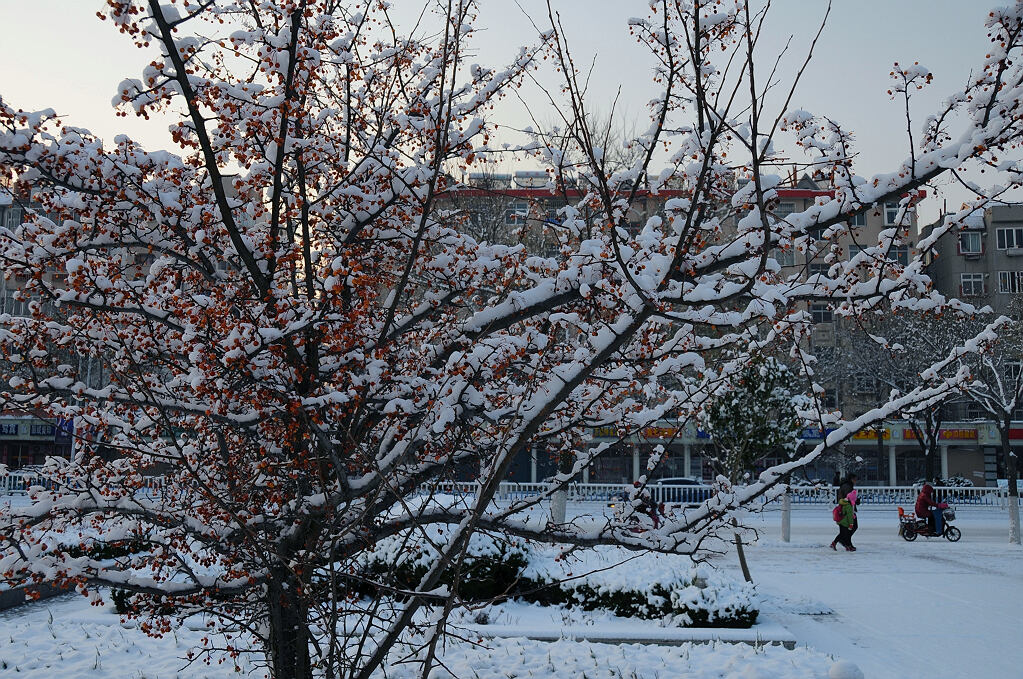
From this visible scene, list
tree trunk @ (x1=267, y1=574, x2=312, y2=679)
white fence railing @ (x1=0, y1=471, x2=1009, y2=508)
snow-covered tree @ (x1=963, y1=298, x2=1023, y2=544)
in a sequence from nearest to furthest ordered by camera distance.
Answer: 1. tree trunk @ (x1=267, y1=574, x2=312, y2=679)
2. snow-covered tree @ (x1=963, y1=298, x2=1023, y2=544)
3. white fence railing @ (x1=0, y1=471, x2=1009, y2=508)

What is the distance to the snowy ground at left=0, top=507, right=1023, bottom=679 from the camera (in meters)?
7.10

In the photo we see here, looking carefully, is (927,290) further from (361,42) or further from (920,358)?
(920,358)

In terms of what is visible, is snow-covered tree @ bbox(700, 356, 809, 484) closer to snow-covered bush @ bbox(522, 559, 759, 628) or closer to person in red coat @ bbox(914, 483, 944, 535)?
snow-covered bush @ bbox(522, 559, 759, 628)

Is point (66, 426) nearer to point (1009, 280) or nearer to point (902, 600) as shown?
point (902, 600)

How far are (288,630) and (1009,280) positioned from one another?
45.8 meters

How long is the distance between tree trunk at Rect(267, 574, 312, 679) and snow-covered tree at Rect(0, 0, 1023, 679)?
0.02 meters

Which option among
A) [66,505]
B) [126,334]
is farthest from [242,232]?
[66,505]

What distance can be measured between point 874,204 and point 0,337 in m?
4.97

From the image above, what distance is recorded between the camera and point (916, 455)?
141ft

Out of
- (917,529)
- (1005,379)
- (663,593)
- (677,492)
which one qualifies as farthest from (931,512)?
(1005,379)

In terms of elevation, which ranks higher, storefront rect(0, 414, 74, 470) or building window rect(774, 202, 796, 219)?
building window rect(774, 202, 796, 219)

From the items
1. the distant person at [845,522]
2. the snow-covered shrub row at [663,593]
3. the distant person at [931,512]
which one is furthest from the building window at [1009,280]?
the snow-covered shrub row at [663,593]

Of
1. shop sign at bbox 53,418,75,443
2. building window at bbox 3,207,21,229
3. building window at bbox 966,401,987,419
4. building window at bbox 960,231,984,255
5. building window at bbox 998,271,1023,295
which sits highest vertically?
building window at bbox 960,231,984,255

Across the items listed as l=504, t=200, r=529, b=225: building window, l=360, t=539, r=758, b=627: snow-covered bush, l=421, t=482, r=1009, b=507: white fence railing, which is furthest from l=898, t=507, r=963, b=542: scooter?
l=504, t=200, r=529, b=225: building window
